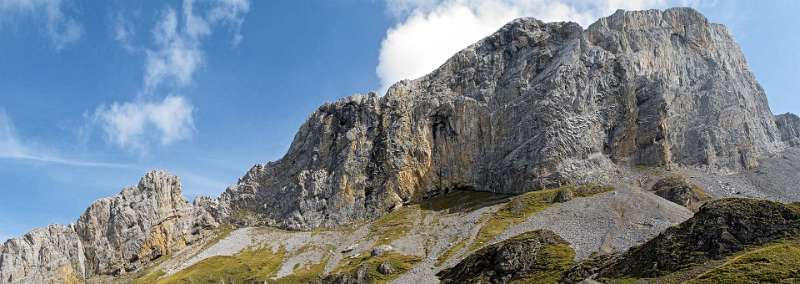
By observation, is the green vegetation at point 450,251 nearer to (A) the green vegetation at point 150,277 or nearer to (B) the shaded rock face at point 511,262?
(B) the shaded rock face at point 511,262

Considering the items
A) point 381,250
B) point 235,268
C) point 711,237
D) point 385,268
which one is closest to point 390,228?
point 381,250

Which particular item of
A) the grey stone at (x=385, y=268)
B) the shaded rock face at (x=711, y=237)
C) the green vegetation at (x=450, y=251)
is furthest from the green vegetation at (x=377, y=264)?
the shaded rock face at (x=711, y=237)

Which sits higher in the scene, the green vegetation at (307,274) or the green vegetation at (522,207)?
the green vegetation at (522,207)

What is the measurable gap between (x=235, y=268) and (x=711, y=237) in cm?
12489

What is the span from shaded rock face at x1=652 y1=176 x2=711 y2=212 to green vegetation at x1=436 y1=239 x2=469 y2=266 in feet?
178

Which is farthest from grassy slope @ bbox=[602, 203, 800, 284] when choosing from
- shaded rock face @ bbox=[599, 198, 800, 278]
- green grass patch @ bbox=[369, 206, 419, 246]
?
green grass patch @ bbox=[369, 206, 419, 246]

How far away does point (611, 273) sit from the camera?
3792 inches

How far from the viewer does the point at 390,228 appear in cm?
18588

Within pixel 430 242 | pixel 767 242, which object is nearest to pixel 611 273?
pixel 767 242

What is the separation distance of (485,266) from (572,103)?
8963 cm

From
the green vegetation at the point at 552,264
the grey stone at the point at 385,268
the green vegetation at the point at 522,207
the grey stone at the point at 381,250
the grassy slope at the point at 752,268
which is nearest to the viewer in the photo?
the grassy slope at the point at 752,268

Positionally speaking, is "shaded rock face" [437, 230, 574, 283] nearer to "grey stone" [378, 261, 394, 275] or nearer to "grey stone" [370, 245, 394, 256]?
"grey stone" [378, 261, 394, 275]

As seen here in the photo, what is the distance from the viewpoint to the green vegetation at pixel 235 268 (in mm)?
168625

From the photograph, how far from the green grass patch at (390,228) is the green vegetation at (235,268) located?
28.3m
